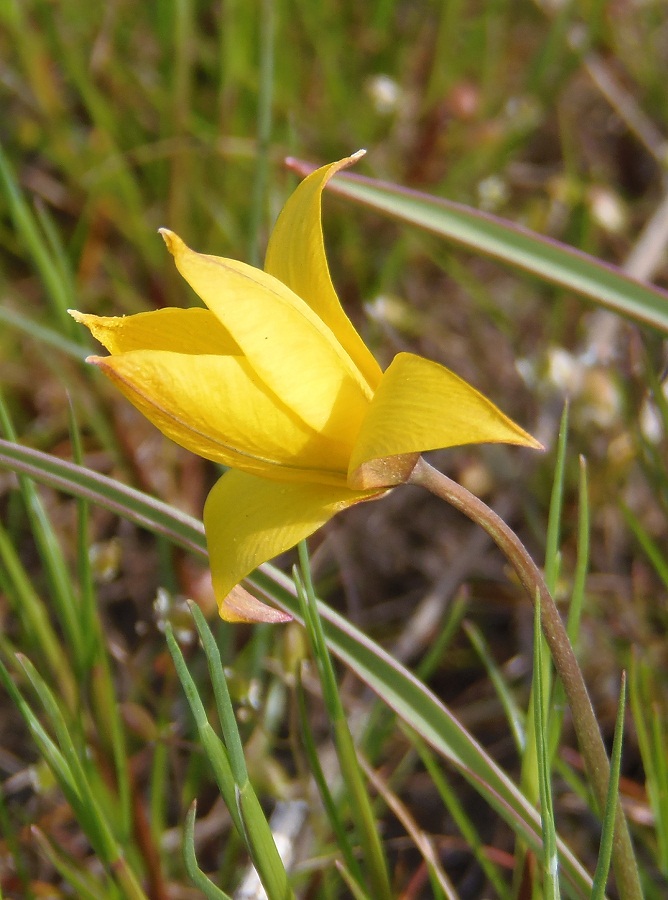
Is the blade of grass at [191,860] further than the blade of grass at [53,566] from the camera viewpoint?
No

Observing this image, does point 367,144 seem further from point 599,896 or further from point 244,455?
point 599,896

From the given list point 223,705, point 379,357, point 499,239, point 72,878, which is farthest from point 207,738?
point 379,357

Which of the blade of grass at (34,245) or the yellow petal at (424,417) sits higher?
the yellow petal at (424,417)

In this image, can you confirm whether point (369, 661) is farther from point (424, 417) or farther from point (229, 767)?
point (424, 417)

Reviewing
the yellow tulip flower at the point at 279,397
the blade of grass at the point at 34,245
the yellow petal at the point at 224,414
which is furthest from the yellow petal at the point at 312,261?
the blade of grass at the point at 34,245

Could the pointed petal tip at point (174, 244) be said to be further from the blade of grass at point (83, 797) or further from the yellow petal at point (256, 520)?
the blade of grass at point (83, 797)

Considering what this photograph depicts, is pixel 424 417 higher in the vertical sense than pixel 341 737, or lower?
higher
